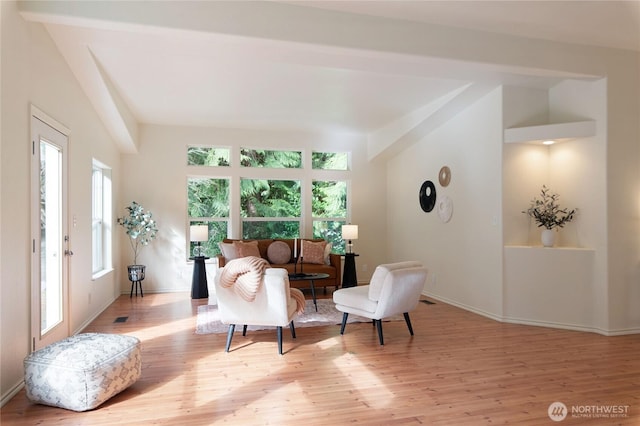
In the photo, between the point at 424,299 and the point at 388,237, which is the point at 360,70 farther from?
the point at 388,237

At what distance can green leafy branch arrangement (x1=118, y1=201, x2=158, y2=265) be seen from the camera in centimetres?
629

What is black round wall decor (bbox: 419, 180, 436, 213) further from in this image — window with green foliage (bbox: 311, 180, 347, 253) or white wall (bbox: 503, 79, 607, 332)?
window with green foliage (bbox: 311, 180, 347, 253)

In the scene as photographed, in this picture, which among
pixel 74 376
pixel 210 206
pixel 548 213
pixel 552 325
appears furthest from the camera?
pixel 210 206

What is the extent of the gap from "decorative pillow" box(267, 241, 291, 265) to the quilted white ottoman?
392 cm

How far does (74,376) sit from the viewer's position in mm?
2535

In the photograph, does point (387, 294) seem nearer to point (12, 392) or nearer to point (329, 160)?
point (12, 392)

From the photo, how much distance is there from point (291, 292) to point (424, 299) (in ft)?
9.53

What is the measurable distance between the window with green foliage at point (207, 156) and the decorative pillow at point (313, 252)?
6.89 feet

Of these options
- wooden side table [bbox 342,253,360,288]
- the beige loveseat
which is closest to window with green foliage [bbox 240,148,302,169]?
the beige loveseat

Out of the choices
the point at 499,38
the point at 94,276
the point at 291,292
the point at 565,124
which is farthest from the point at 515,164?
the point at 94,276

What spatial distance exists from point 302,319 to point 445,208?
2.73 meters

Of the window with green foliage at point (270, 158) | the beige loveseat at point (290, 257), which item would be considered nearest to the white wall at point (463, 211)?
the beige loveseat at point (290, 257)

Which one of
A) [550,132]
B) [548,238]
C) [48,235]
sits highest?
[550,132]

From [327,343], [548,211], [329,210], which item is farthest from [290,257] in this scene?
[548,211]
